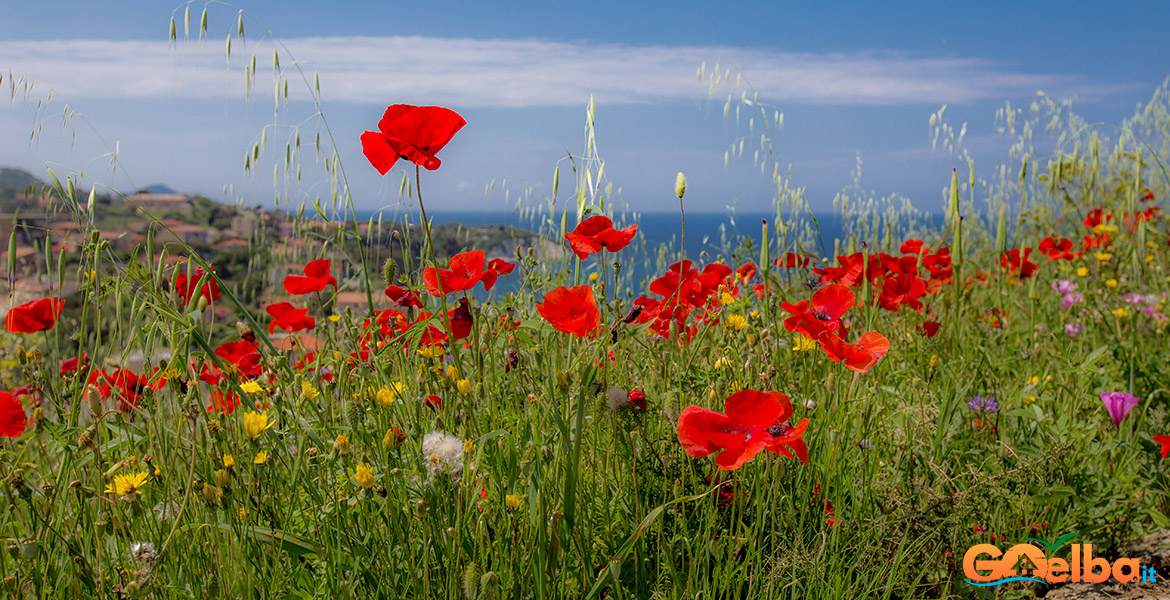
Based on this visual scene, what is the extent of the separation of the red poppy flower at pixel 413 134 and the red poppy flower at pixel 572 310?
0.35 m

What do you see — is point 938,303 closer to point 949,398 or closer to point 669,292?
point 949,398

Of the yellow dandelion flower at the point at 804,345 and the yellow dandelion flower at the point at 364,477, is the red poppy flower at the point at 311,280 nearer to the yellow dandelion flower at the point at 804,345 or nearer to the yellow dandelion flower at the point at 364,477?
the yellow dandelion flower at the point at 364,477

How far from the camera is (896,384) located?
Result: 212cm

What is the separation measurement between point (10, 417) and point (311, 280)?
→ 0.58 m

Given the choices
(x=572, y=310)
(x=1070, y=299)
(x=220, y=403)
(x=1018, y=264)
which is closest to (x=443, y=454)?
(x=572, y=310)

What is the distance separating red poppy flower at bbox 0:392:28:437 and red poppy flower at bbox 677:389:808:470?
121cm

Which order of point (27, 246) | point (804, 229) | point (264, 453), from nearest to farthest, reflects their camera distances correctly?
point (264, 453) → point (27, 246) → point (804, 229)

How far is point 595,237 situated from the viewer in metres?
1.21

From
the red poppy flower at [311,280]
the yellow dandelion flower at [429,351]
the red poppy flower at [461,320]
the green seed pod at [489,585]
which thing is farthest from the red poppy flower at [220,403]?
the green seed pod at [489,585]

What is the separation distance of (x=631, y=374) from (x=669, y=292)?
0.93 ft

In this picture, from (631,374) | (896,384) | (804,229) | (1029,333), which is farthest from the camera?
(804,229)

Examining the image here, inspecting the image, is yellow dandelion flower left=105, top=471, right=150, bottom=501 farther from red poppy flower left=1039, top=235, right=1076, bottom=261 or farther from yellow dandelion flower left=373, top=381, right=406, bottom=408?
red poppy flower left=1039, top=235, right=1076, bottom=261

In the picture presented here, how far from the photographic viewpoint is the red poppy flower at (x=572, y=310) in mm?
1020

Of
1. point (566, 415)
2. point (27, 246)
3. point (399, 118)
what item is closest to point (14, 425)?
point (399, 118)
